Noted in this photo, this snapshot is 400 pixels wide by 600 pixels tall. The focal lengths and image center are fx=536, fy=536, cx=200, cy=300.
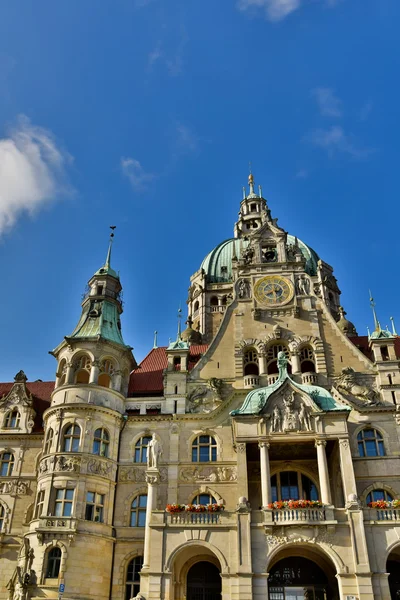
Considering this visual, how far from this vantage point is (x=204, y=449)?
36.6 meters

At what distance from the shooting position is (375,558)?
28.3 meters

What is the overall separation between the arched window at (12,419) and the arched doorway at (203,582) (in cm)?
1707

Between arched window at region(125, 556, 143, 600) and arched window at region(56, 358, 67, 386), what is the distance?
12987 millimetres

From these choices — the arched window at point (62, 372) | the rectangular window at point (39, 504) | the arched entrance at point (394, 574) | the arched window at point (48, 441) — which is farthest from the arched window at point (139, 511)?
the arched entrance at point (394, 574)

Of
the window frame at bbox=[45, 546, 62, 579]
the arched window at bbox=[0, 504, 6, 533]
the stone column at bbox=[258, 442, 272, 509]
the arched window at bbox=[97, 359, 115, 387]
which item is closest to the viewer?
the stone column at bbox=[258, 442, 272, 509]

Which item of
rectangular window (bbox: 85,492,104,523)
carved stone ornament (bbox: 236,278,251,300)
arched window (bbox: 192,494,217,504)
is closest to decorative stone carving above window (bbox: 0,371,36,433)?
rectangular window (bbox: 85,492,104,523)

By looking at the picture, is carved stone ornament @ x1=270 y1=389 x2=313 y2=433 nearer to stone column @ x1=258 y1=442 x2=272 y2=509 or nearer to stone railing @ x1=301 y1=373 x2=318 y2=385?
stone column @ x1=258 y1=442 x2=272 y2=509

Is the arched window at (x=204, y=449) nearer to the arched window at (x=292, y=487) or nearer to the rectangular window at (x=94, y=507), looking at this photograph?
the arched window at (x=292, y=487)

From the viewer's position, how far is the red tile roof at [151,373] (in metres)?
41.3

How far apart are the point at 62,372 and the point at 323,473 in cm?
2002

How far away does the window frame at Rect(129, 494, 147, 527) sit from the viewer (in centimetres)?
3481

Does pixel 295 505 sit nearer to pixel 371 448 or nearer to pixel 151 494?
pixel 371 448

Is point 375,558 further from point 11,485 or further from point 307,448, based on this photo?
point 11,485

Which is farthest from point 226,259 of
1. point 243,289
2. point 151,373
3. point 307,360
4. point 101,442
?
point 101,442
